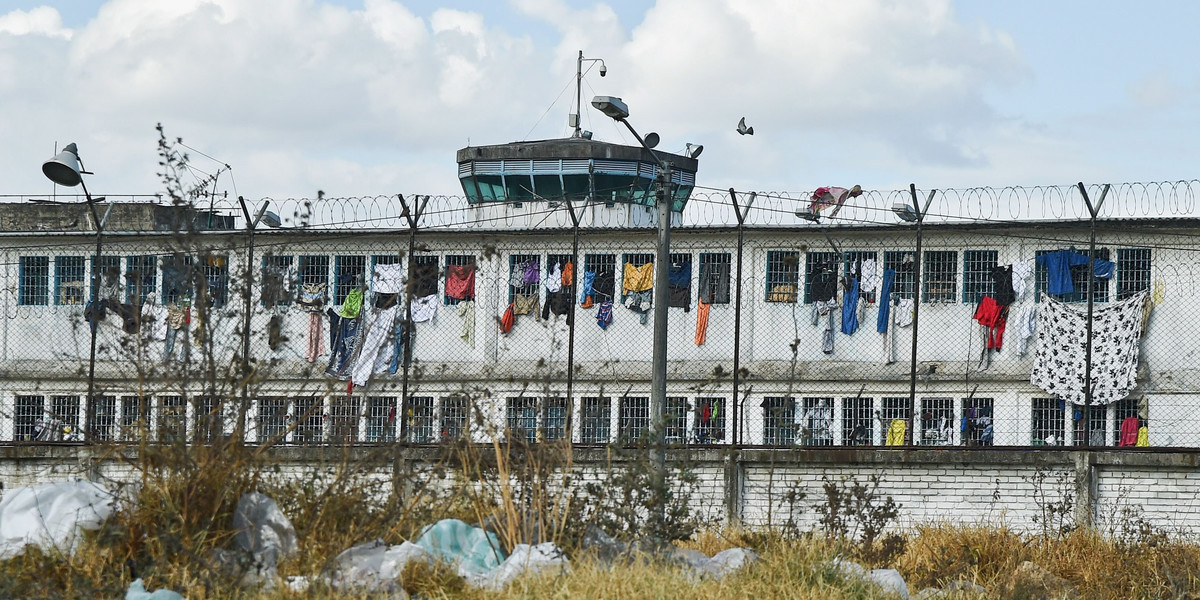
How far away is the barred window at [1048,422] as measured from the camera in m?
20.6

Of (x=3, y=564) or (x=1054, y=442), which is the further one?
(x=1054, y=442)

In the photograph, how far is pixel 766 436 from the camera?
848 inches

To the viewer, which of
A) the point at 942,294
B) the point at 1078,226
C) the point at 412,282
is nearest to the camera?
the point at 412,282

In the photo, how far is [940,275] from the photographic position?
70.4 ft

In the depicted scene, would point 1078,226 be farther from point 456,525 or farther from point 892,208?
point 456,525

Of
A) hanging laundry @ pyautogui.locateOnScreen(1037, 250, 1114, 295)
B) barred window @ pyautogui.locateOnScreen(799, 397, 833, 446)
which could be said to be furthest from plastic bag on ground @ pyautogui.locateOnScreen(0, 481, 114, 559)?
hanging laundry @ pyautogui.locateOnScreen(1037, 250, 1114, 295)

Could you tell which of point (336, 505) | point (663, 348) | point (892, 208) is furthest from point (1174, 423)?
point (336, 505)

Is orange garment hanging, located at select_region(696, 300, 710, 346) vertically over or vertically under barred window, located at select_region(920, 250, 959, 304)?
under

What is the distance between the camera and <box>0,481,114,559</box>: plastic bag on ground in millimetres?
8352

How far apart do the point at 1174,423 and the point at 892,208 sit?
5239mm

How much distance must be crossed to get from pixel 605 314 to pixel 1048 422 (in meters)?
7.13

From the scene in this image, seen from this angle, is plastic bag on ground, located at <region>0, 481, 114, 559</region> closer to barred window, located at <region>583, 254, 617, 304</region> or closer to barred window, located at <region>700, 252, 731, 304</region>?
barred window, located at <region>583, 254, 617, 304</region>

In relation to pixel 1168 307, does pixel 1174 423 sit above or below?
below

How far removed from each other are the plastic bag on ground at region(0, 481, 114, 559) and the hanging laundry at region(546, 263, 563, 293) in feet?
44.2
